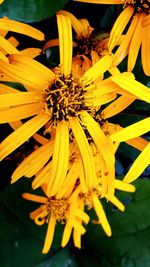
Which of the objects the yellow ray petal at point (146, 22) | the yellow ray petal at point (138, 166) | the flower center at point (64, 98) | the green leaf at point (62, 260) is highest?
the yellow ray petal at point (146, 22)

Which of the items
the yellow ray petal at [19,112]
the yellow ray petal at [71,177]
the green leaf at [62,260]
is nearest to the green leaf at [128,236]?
the green leaf at [62,260]

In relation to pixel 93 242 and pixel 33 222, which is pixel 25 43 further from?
pixel 93 242

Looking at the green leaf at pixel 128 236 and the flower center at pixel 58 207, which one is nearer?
the flower center at pixel 58 207

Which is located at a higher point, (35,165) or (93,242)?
(35,165)

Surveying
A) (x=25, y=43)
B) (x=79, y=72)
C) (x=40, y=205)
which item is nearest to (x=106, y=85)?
(x=79, y=72)

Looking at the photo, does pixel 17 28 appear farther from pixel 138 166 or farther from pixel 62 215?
pixel 62 215

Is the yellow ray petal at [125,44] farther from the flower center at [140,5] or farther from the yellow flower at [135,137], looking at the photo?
the yellow flower at [135,137]

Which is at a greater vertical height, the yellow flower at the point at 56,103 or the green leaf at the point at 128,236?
the yellow flower at the point at 56,103
